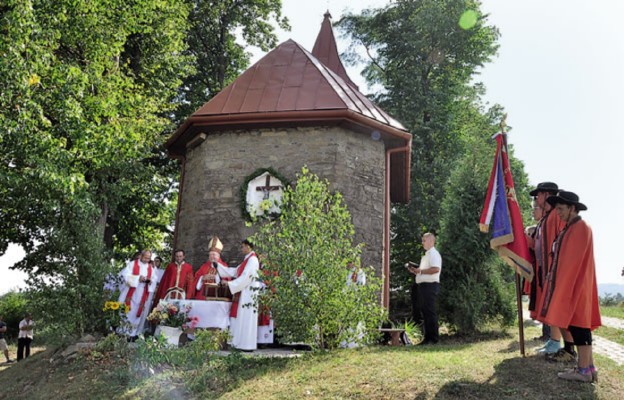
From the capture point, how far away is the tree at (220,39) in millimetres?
19227

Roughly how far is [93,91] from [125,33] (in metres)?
1.69

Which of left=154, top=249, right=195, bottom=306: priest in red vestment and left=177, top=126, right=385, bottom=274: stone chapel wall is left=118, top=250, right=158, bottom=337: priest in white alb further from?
left=177, top=126, right=385, bottom=274: stone chapel wall

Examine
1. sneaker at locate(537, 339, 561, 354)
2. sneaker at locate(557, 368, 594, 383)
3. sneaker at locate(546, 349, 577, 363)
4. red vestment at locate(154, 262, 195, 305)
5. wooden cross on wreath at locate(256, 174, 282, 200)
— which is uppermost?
wooden cross on wreath at locate(256, 174, 282, 200)

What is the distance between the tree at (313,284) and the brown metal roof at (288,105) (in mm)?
3979

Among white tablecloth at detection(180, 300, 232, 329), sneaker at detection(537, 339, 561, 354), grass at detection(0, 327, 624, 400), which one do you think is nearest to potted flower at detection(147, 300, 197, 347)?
white tablecloth at detection(180, 300, 232, 329)

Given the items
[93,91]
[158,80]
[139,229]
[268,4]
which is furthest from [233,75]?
[93,91]

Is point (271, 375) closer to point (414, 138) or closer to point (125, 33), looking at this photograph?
point (125, 33)

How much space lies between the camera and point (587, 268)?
4.94 m

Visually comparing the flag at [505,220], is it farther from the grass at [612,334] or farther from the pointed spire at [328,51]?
the pointed spire at [328,51]

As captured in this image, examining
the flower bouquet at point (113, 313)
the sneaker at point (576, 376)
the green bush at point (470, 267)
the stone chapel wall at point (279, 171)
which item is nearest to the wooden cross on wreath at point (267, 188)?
the stone chapel wall at point (279, 171)

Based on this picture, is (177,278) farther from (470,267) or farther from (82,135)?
(470,267)

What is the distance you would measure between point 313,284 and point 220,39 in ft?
52.4

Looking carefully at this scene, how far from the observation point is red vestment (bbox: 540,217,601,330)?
15.9 feet

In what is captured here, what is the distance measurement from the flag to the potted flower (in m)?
4.37
